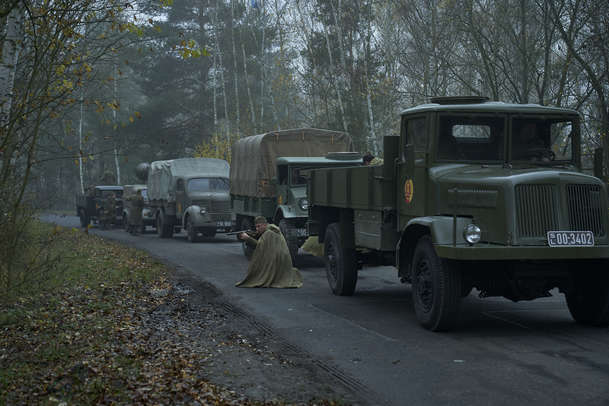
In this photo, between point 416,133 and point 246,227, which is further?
point 246,227

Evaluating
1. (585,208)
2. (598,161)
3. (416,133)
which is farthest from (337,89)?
(585,208)

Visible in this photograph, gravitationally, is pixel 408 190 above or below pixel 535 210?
above

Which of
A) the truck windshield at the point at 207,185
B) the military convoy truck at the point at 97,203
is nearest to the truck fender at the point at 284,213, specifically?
the truck windshield at the point at 207,185

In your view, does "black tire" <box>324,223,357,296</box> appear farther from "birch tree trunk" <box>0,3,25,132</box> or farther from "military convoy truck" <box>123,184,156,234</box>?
"military convoy truck" <box>123,184,156,234</box>

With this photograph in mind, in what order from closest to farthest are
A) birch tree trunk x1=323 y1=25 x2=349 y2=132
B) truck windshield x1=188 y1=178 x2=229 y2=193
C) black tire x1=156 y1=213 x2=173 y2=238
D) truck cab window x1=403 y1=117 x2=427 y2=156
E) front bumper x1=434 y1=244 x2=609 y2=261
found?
front bumper x1=434 y1=244 x2=609 y2=261
truck cab window x1=403 y1=117 x2=427 y2=156
truck windshield x1=188 y1=178 x2=229 y2=193
black tire x1=156 y1=213 x2=173 y2=238
birch tree trunk x1=323 y1=25 x2=349 y2=132

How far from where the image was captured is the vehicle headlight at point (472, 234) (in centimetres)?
830

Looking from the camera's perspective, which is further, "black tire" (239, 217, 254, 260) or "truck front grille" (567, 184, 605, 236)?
"black tire" (239, 217, 254, 260)

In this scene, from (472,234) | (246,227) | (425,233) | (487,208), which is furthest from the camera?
(246,227)

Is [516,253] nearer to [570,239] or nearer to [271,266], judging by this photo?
[570,239]

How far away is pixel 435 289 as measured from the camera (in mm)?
8609

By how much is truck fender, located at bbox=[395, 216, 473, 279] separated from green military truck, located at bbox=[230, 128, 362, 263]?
22.9 ft

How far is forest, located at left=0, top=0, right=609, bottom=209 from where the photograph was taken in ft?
35.4

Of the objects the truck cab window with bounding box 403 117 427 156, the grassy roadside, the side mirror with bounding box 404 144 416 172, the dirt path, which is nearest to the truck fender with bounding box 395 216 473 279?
the side mirror with bounding box 404 144 416 172

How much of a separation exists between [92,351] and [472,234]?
164 inches
